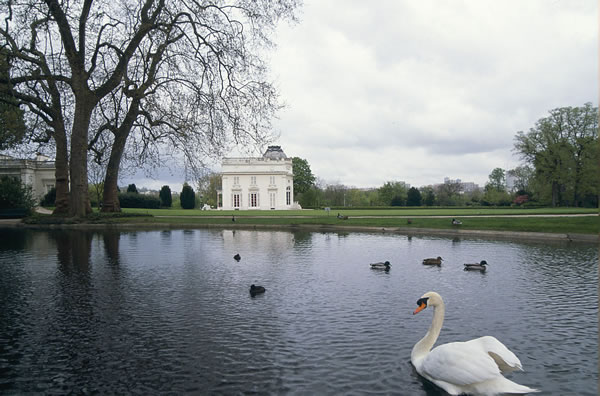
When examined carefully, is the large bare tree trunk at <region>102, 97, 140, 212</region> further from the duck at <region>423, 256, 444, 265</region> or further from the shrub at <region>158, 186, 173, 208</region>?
the shrub at <region>158, 186, 173, 208</region>

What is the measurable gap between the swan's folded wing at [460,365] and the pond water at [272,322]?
0.81ft

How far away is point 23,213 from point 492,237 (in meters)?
36.1

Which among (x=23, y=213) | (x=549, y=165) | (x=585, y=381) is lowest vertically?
(x=585, y=381)

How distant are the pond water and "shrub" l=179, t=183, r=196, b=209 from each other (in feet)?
195

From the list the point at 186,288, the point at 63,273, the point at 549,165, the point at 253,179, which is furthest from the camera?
the point at 253,179

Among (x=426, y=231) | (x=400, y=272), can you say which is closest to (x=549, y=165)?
(x=426, y=231)

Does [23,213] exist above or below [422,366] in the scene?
above

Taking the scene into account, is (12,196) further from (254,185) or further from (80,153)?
(254,185)

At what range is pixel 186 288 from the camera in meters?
10.8

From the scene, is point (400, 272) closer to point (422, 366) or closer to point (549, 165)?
point (422, 366)

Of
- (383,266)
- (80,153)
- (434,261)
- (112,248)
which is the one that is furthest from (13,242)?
(434,261)

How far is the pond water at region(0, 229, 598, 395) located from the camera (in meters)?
5.57

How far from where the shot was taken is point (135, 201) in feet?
219

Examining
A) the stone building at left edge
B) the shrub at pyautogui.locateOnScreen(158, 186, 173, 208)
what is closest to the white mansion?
the shrub at pyautogui.locateOnScreen(158, 186, 173, 208)
